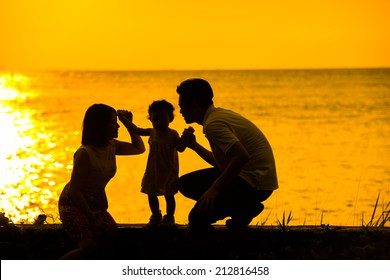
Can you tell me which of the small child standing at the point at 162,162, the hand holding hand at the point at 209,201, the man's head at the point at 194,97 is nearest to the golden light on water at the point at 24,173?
the small child standing at the point at 162,162

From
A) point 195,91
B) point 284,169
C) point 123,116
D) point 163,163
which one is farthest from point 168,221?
point 284,169

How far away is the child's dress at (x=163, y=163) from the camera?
280 inches

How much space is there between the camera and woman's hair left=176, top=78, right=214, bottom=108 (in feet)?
20.1

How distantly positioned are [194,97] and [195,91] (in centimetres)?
5

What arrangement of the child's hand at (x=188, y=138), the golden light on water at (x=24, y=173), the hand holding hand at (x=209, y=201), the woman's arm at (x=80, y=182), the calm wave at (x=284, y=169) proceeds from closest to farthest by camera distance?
the hand holding hand at (x=209, y=201) < the woman's arm at (x=80, y=182) < the child's hand at (x=188, y=138) < the calm wave at (x=284, y=169) < the golden light on water at (x=24, y=173)

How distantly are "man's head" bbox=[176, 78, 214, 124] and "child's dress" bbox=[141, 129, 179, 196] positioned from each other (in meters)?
0.95

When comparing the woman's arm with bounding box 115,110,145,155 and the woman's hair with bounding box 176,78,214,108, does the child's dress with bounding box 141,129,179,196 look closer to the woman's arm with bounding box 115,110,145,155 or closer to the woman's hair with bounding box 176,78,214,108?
the woman's arm with bounding box 115,110,145,155

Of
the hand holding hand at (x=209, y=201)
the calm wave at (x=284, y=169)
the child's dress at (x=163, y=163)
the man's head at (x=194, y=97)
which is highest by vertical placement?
the calm wave at (x=284, y=169)

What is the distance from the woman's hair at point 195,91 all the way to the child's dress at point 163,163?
1.01m

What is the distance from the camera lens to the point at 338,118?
45.2m

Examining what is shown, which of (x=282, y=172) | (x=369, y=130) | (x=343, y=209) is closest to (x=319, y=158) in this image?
(x=282, y=172)

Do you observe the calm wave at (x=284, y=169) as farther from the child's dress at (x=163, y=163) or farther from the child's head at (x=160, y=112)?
the child's head at (x=160, y=112)
